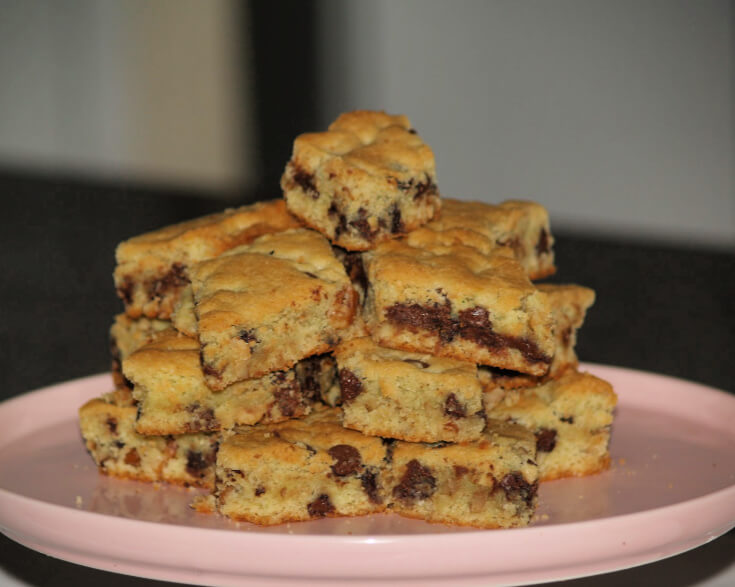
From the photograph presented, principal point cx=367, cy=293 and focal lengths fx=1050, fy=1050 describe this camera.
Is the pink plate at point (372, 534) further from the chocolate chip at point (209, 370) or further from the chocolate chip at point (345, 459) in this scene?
the chocolate chip at point (209, 370)

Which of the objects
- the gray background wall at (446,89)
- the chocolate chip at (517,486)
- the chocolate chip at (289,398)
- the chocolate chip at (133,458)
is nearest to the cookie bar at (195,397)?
the chocolate chip at (289,398)

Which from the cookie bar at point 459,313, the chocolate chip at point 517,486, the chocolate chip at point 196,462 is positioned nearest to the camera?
Result: the chocolate chip at point 517,486

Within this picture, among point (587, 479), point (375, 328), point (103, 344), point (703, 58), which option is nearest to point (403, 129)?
point (375, 328)

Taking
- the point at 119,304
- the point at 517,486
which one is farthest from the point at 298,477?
the point at 119,304

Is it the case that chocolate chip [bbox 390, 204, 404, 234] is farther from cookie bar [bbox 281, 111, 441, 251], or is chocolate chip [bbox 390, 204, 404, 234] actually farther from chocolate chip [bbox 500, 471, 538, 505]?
chocolate chip [bbox 500, 471, 538, 505]

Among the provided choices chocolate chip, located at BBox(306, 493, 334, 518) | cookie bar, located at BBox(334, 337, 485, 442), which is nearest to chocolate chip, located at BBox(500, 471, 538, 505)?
cookie bar, located at BBox(334, 337, 485, 442)

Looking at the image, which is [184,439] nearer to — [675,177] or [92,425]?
[92,425]
